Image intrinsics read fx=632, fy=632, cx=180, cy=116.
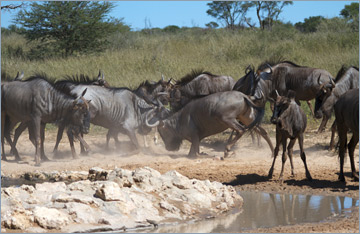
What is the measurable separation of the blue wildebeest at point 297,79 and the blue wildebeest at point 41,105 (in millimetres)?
4372

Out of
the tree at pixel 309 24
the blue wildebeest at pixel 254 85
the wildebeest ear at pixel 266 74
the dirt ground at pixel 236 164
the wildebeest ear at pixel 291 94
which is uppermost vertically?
the tree at pixel 309 24

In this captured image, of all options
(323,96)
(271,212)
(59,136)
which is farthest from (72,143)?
(271,212)

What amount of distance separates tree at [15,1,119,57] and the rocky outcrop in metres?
19.5

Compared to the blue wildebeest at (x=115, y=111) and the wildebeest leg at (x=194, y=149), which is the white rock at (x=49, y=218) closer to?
the wildebeest leg at (x=194, y=149)

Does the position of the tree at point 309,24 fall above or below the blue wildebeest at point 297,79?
above

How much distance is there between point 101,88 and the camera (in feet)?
46.6

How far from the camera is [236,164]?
37.2 ft

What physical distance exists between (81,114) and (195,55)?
41.2ft

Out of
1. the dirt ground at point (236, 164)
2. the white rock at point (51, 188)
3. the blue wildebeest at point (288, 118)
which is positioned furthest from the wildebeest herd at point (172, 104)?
the white rock at point (51, 188)

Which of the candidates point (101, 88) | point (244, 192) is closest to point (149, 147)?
point (101, 88)

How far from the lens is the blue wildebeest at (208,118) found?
12.5m

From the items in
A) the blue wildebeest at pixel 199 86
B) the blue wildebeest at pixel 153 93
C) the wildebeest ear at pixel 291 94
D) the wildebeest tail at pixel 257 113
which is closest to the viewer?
the wildebeest ear at pixel 291 94

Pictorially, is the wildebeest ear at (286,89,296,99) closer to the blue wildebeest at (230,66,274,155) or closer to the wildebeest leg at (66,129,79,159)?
the blue wildebeest at (230,66,274,155)

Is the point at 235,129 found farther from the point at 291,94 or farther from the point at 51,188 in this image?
the point at 51,188
